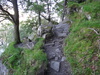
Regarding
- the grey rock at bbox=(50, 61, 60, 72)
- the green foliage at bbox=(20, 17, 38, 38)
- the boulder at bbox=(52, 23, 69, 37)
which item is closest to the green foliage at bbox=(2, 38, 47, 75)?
the grey rock at bbox=(50, 61, 60, 72)

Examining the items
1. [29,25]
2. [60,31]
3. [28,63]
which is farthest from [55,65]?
[29,25]

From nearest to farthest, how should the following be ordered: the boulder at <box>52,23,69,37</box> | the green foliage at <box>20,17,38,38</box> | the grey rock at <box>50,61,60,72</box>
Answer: the grey rock at <box>50,61,60,72</box>, the boulder at <box>52,23,69,37</box>, the green foliage at <box>20,17,38,38</box>

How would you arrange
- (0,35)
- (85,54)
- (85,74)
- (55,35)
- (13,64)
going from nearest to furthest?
(85,74) < (85,54) < (13,64) < (55,35) < (0,35)

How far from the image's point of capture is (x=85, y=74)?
278cm

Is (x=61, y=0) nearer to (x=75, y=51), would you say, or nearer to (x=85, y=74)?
(x=75, y=51)

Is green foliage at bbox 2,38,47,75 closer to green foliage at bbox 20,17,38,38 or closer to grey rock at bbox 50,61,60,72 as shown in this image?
grey rock at bbox 50,61,60,72

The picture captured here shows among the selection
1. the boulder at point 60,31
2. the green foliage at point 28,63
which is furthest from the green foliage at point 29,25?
the green foliage at point 28,63

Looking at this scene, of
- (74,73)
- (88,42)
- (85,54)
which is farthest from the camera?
(88,42)

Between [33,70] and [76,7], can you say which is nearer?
[33,70]

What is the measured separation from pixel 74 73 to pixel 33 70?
1679mm

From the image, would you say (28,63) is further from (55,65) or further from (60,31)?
(60,31)

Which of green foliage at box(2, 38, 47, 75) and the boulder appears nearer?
green foliage at box(2, 38, 47, 75)

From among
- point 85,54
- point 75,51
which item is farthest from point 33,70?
point 85,54

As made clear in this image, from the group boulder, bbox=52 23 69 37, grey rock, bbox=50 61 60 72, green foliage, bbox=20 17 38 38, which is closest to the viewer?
grey rock, bbox=50 61 60 72
